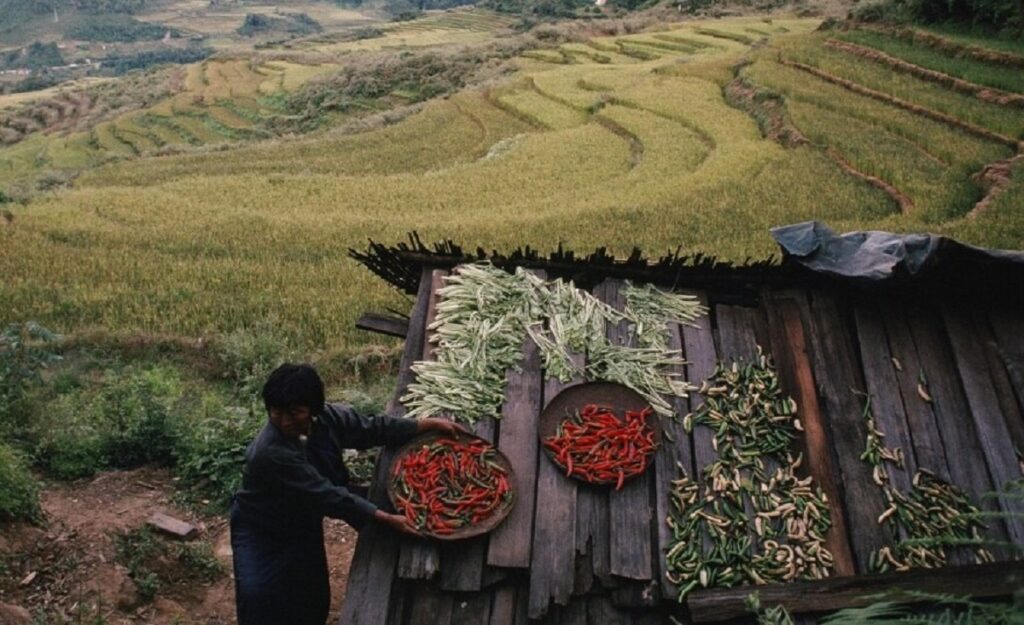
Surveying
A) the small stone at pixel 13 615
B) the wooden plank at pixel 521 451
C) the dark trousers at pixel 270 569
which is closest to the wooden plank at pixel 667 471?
the wooden plank at pixel 521 451

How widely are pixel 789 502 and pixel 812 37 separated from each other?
24137mm

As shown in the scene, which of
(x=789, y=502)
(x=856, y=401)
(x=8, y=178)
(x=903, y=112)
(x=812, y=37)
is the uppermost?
(x=812, y=37)

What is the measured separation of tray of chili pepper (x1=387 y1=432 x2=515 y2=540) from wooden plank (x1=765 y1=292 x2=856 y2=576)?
1.33 m

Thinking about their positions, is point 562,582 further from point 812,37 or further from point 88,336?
point 812,37

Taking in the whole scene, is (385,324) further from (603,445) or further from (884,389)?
(884,389)

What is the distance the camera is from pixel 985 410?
11.9 feet

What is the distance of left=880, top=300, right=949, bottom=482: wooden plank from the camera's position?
11.4 feet

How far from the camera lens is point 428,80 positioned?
1185 inches

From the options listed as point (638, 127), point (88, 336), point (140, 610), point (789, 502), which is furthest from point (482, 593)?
point (638, 127)

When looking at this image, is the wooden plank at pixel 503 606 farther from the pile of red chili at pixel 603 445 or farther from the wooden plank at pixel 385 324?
the wooden plank at pixel 385 324

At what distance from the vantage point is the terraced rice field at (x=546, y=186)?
29.3 ft

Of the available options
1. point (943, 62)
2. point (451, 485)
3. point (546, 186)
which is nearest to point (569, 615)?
point (451, 485)

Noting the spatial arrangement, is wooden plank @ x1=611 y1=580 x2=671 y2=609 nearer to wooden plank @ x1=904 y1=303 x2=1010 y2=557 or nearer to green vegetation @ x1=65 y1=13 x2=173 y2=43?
wooden plank @ x1=904 y1=303 x2=1010 y2=557

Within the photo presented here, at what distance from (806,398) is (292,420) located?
2.32m
